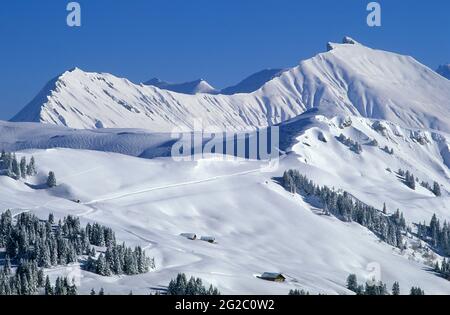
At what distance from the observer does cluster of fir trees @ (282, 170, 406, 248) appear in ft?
571

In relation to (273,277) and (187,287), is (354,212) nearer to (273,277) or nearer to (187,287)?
(273,277)

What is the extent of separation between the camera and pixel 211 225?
498ft

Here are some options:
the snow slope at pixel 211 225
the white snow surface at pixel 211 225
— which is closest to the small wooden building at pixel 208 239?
the snow slope at pixel 211 225

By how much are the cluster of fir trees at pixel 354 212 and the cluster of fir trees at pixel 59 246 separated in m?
84.0

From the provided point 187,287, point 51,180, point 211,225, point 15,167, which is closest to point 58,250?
point 187,287

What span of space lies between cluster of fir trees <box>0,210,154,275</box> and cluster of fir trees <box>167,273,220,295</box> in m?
10.3

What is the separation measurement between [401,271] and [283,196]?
4284 cm

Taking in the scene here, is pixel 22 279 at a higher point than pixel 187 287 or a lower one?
higher

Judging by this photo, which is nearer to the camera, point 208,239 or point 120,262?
point 120,262

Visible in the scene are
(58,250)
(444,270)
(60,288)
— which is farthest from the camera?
(444,270)

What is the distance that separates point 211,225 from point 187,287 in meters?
70.4

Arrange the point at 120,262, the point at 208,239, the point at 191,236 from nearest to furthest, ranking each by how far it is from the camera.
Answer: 1. the point at 120,262
2. the point at 191,236
3. the point at 208,239
